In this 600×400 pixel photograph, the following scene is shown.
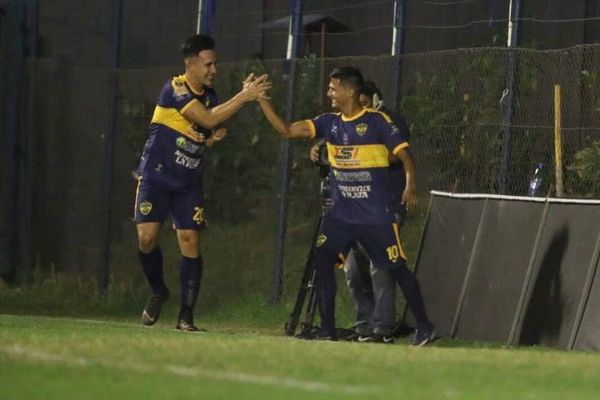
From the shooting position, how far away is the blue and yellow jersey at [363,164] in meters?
13.5

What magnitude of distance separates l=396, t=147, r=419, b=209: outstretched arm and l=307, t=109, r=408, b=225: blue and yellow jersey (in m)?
0.06

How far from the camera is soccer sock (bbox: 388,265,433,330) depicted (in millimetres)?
13258

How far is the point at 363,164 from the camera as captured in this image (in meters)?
13.6

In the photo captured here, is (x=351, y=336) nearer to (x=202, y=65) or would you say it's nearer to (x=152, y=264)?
(x=152, y=264)

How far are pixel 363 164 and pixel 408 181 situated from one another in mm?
464

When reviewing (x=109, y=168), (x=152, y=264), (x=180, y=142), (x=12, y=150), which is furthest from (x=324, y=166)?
(x=12, y=150)

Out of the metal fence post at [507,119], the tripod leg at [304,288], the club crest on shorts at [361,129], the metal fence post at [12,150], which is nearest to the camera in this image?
the club crest on shorts at [361,129]

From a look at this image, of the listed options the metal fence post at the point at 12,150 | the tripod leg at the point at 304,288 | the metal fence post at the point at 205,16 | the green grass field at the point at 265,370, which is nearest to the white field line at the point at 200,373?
the green grass field at the point at 265,370

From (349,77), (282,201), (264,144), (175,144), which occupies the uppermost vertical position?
(349,77)

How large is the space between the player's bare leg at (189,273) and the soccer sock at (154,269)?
312 millimetres

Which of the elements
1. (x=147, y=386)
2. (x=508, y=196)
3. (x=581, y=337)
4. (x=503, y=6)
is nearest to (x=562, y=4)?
(x=503, y=6)

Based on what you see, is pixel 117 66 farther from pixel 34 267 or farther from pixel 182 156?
pixel 182 156

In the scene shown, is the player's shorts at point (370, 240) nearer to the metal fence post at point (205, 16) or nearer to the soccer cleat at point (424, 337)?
the soccer cleat at point (424, 337)

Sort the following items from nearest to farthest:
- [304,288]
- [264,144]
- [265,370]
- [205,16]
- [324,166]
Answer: [265,370], [324,166], [304,288], [264,144], [205,16]
